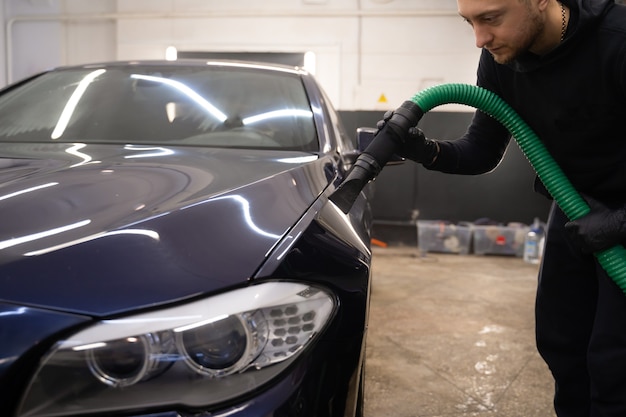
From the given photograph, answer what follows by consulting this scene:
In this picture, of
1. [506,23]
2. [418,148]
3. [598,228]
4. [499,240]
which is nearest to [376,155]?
[418,148]

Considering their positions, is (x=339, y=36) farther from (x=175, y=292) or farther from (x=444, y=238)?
(x=175, y=292)

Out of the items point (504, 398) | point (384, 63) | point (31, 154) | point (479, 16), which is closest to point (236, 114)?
point (31, 154)

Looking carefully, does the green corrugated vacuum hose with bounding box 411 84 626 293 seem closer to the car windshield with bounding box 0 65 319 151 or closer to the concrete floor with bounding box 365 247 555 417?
the car windshield with bounding box 0 65 319 151

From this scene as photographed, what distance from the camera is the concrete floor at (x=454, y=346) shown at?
218 centimetres

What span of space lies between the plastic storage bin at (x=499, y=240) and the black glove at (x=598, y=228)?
411 centimetres

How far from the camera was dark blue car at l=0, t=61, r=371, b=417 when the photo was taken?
0.70 m

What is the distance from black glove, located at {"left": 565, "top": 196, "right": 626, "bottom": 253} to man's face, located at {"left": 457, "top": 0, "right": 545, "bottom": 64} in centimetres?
39

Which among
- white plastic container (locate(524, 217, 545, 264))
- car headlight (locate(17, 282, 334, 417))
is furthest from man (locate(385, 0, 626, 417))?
white plastic container (locate(524, 217, 545, 264))

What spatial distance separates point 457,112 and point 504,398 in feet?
12.4

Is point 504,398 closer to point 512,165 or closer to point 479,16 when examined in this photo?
point 479,16

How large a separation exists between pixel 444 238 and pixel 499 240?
51 cm

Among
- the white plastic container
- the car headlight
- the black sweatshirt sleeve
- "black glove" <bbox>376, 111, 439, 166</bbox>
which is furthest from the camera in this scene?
the white plastic container

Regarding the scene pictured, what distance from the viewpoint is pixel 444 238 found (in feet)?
17.4

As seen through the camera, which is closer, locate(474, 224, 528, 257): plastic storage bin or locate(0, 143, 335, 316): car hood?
locate(0, 143, 335, 316): car hood
